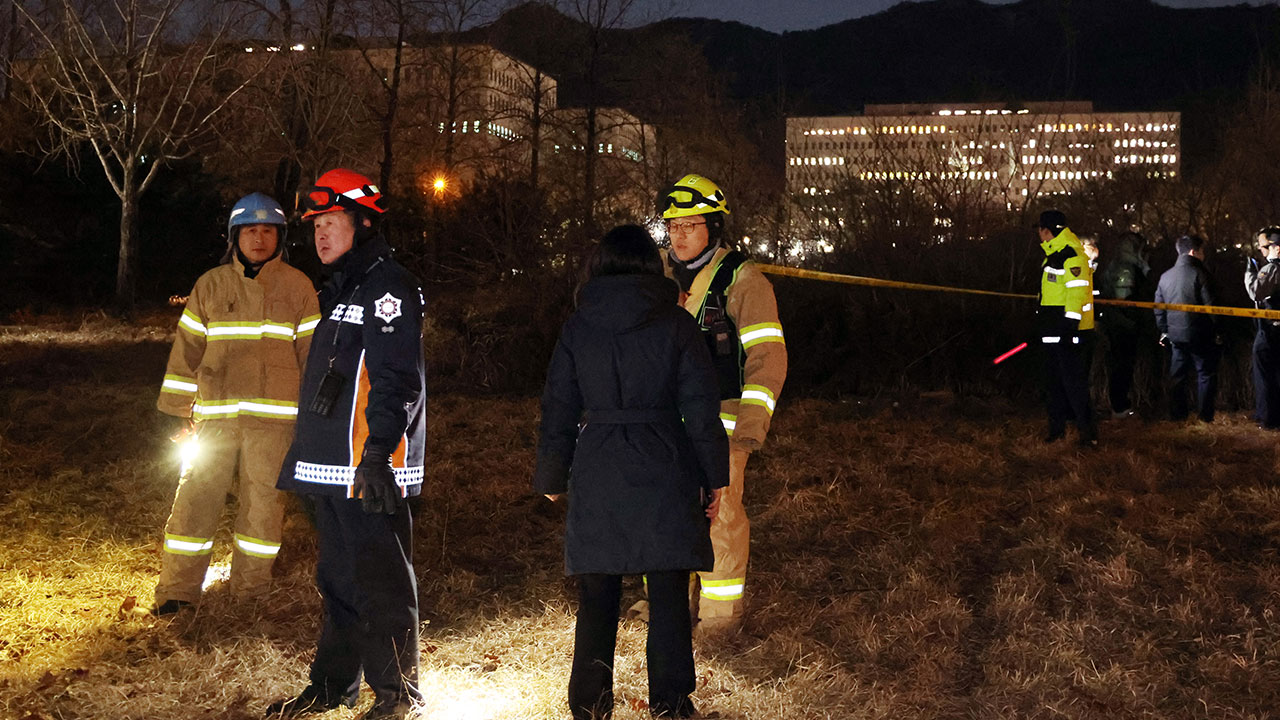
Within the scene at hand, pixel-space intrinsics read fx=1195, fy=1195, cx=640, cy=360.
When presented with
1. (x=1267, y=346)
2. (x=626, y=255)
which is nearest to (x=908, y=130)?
(x=1267, y=346)

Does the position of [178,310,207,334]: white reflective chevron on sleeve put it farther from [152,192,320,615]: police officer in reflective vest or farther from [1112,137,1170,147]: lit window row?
[1112,137,1170,147]: lit window row

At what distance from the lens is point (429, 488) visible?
8.34 metres

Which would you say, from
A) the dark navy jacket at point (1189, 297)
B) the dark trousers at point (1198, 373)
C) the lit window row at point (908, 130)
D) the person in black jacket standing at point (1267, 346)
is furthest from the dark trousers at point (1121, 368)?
the lit window row at point (908, 130)

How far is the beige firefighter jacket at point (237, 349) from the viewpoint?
5438 millimetres

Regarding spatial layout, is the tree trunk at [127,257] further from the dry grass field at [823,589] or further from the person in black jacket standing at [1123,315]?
the person in black jacket standing at [1123,315]

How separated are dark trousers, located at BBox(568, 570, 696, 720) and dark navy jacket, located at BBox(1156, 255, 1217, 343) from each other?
26.7 feet

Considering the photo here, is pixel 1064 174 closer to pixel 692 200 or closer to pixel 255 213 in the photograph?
pixel 692 200

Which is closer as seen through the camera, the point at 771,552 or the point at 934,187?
the point at 771,552

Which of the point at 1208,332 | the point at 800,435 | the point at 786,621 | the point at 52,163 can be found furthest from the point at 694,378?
the point at 52,163

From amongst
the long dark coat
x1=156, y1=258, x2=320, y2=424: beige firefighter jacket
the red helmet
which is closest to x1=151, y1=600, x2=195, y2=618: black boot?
x1=156, y1=258, x2=320, y2=424: beige firefighter jacket

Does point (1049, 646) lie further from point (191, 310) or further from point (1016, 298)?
point (1016, 298)

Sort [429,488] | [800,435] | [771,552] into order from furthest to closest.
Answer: [800,435]
[429,488]
[771,552]

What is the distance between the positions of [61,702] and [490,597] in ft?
6.99

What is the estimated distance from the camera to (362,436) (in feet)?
13.6
